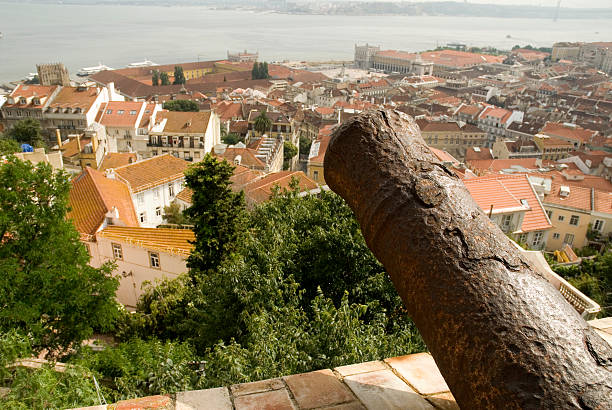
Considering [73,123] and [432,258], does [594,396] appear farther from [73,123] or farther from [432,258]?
[73,123]

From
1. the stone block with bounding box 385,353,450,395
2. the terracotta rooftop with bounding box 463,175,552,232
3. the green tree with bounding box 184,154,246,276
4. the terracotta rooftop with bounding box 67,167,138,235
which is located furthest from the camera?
the terracotta rooftop with bounding box 463,175,552,232

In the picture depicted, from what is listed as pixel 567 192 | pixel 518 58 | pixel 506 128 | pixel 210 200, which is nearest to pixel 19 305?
pixel 210 200

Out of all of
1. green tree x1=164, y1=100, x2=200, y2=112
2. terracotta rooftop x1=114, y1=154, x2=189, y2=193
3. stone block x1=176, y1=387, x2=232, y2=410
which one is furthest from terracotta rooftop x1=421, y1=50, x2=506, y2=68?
stone block x1=176, y1=387, x2=232, y2=410

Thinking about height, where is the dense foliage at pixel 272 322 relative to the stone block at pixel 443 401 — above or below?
below

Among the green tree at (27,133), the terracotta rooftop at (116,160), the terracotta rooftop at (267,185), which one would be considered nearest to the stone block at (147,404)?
the terracotta rooftop at (267,185)

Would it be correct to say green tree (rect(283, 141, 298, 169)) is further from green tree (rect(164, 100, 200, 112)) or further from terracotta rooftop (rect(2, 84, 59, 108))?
terracotta rooftop (rect(2, 84, 59, 108))

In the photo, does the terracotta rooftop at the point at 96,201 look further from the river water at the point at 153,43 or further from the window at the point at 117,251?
the river water at the point at 153,43

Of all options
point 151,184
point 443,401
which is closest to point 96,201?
point 151,184
